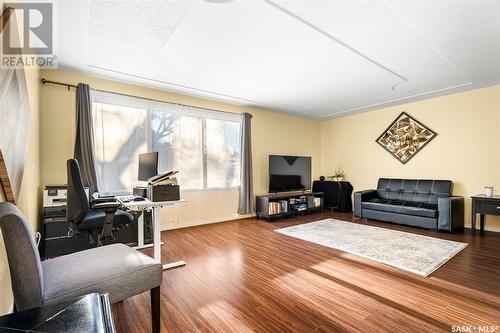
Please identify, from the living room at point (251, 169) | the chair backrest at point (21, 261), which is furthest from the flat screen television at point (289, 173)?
the chair backrest at point (21, 261)

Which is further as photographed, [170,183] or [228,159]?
[228,159]

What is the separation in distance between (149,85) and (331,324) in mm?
3893

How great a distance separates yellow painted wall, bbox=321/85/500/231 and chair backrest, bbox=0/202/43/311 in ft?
18.6

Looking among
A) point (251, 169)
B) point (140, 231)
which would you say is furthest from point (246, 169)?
point (140, 231)

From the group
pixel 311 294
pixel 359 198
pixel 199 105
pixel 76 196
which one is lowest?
pixel 311 294

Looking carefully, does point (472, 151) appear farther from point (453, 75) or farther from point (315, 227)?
point (315, 227)

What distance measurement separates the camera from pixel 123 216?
2.53 meters

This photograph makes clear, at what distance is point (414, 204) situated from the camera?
13.8ft

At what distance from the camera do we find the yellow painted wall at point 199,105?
306 centimetres

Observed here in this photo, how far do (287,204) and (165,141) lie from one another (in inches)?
110

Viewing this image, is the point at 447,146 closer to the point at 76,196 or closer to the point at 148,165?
the point at 148,165

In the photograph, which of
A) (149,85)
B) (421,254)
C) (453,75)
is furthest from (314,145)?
(149,85)

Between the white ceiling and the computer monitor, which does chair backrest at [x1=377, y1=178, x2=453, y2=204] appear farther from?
the computer monitor

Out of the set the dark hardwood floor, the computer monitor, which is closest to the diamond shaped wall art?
the dark hardwood floor
